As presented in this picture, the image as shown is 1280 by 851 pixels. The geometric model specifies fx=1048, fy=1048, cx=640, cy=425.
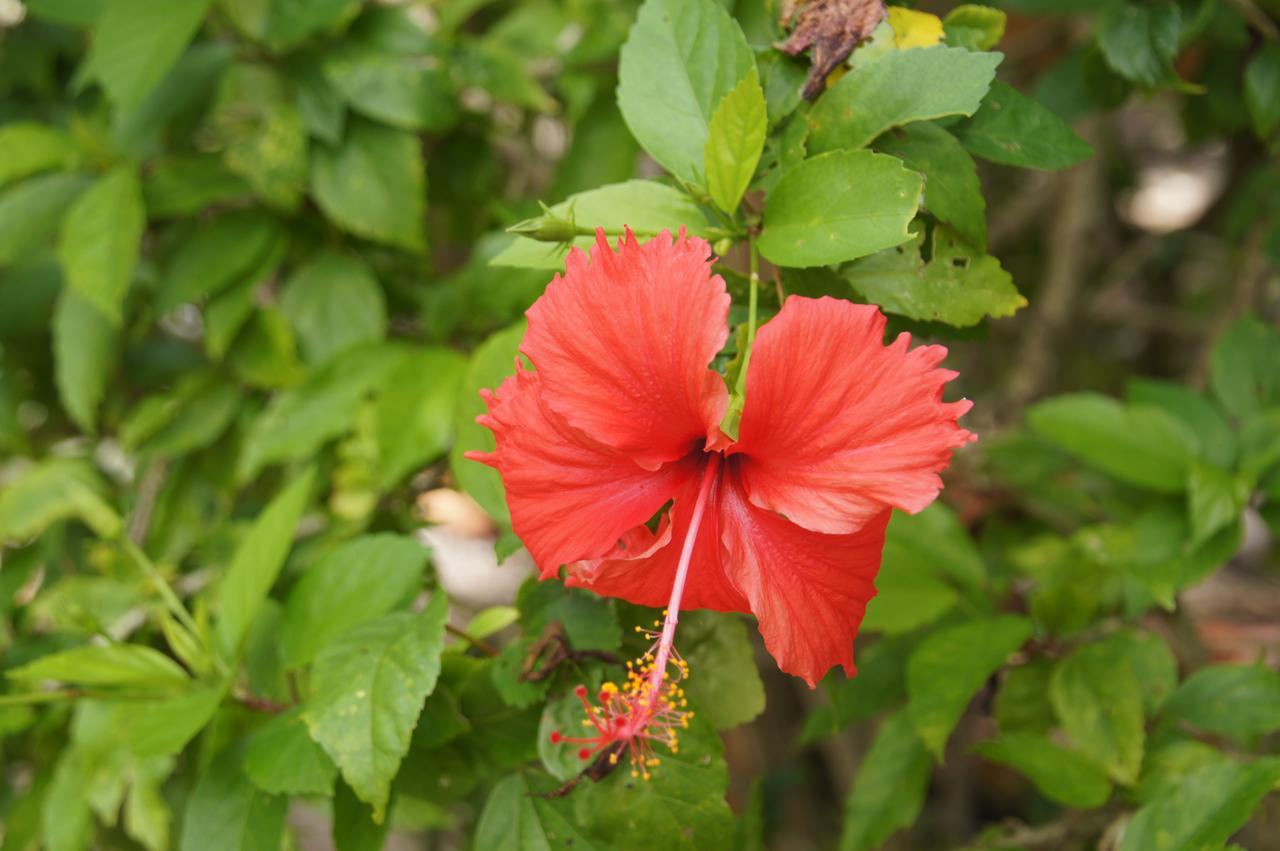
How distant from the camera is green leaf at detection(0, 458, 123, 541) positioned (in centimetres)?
146

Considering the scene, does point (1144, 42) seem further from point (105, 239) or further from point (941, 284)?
point (105, 239)

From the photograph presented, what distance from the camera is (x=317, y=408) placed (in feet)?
4.54

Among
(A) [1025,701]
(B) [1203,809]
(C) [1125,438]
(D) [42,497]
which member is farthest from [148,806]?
(C) [1125,438]

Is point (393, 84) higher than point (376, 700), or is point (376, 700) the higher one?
point (393, 84)

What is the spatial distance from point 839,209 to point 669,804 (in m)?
0.44

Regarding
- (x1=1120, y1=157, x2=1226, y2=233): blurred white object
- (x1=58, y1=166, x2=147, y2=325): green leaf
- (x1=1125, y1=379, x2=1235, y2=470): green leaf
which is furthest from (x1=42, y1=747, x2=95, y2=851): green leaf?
(x1=1120, y1=157, x2=1226, y2=233): blurred white object

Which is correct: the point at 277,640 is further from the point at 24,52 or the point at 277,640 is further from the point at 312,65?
the point at 24,52

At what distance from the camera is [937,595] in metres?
1.21

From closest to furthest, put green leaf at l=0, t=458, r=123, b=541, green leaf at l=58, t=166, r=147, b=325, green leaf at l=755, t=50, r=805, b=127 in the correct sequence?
green leaf at l=755, t=50, r=805, b=127 → green leaf at l=58, t=166, r=147, b=325 → green leaf at l=0, t=458, r=123, b=541

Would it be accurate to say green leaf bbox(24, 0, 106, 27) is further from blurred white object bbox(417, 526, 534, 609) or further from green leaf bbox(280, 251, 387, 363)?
blurred white object bbox(417, 526, 534, 609)

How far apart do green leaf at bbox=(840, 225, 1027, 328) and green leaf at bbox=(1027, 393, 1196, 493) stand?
56 cm

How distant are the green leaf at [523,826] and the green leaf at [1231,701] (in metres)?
0.64

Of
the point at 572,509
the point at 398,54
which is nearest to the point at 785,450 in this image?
the point at 572,509

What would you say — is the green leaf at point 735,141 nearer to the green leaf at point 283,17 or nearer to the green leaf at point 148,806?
the green leaf at point 283,17
